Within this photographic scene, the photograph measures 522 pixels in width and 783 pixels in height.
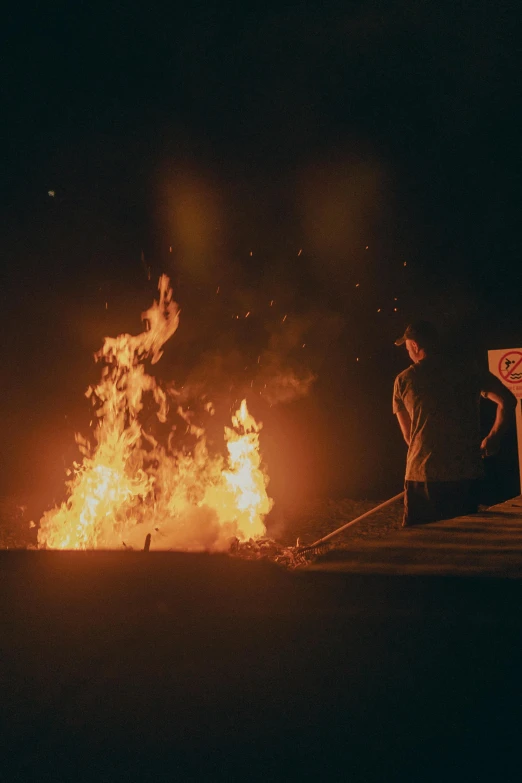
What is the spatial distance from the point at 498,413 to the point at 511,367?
3.78 m

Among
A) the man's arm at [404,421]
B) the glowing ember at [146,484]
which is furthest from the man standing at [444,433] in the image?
the glowing ember at [146,484]

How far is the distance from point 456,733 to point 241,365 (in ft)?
35.9

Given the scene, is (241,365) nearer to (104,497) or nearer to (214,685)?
(104,497)

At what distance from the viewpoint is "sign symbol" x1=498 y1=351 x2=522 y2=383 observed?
851 cm

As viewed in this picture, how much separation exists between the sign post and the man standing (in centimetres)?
355

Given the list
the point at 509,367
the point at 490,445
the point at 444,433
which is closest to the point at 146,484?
the point at 444,433

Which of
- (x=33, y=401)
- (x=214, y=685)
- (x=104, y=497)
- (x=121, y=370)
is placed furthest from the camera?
(x=33, y=401)

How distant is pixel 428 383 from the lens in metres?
5.07

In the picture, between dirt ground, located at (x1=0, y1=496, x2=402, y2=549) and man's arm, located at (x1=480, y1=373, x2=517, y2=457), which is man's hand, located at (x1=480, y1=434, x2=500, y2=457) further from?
dirt ground, located at (x1=0, y1=496, x2=402, y2=549)

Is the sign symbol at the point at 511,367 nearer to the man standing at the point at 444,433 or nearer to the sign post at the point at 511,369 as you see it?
the sign post at the point at 511,369

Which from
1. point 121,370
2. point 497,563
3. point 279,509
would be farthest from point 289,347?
point 497,563

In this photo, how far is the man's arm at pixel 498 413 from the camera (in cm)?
497

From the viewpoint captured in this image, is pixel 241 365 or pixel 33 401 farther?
pixel 33 401

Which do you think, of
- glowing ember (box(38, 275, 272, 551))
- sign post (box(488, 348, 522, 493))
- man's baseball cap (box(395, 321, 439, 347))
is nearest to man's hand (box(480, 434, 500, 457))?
man's baseball cap (box(395, 321, 439, 347))
